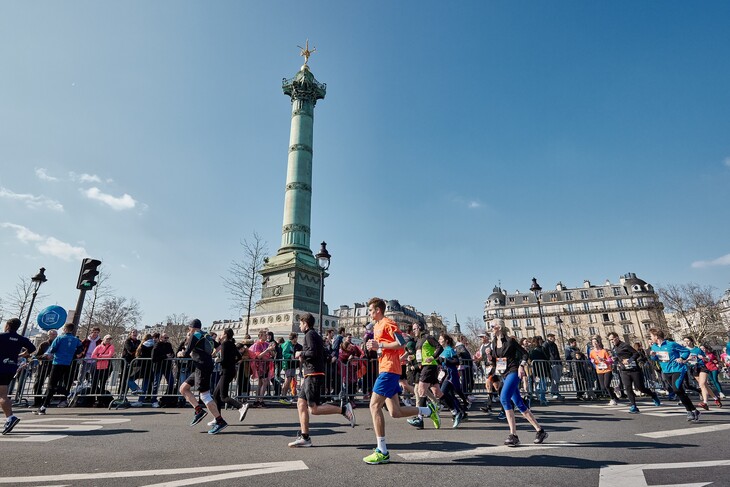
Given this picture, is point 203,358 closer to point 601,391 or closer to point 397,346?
point 397,346

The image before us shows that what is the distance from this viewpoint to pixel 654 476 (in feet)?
12.1

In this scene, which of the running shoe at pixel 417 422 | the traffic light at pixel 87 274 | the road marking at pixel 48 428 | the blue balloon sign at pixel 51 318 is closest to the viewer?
the road marking at pixel 48 428

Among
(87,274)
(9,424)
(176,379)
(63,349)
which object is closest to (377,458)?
(9,424)

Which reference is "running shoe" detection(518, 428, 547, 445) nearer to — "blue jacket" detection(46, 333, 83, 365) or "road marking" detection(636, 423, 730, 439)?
"road marking" detection(636, 423, 730, 439)

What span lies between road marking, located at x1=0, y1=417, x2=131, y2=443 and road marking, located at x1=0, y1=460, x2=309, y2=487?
248 cm

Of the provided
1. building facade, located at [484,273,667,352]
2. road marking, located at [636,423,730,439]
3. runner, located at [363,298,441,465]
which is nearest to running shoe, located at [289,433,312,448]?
runner, located at [363,298,441,465]

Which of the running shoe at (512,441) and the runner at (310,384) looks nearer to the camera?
the running shoe at (512,441)

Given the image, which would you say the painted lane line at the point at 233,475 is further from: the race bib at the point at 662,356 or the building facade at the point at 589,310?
the building facade at the point at 589,310

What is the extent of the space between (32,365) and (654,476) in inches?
610

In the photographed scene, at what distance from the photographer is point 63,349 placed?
9320mm

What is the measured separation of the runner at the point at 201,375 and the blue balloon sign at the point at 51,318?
34.9ft

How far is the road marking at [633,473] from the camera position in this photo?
3.44m

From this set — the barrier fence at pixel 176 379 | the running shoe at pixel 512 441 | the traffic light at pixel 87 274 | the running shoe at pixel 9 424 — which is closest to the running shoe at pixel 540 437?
the running shoe at pixel 512 441

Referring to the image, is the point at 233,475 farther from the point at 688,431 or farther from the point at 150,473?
the point at 688,431
